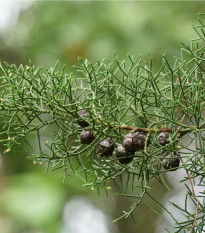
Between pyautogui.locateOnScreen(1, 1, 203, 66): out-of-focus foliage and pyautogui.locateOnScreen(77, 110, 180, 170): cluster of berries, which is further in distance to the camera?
pyautogui.locateOnScreen(1, 1, 203, 66): out-of-focus foliage

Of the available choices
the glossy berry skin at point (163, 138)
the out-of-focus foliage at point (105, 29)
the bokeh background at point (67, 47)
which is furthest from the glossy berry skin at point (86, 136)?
the out-of-focus foliage at point (105, 29)

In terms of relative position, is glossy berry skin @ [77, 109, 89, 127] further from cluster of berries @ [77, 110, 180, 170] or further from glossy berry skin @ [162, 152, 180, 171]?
glossy berry skin @ [162, 152, 180, 171]

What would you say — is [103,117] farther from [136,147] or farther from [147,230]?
[147,230]

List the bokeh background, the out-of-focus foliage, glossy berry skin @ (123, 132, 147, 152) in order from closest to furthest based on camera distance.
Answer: glossy berry skin @ (123, 132, 147, 152)
the bokeh background
the out-of-focus foliage

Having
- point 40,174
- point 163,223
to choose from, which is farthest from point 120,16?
point 163,223

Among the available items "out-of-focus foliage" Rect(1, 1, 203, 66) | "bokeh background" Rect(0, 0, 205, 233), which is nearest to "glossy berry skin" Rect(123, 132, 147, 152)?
"bokeh background" Rect(0, 0, 205, 233)

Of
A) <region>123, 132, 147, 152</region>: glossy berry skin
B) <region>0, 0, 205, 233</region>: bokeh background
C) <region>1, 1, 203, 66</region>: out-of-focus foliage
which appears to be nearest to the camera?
<region>123, 132, 147, 152</region>: glossy berry skin
